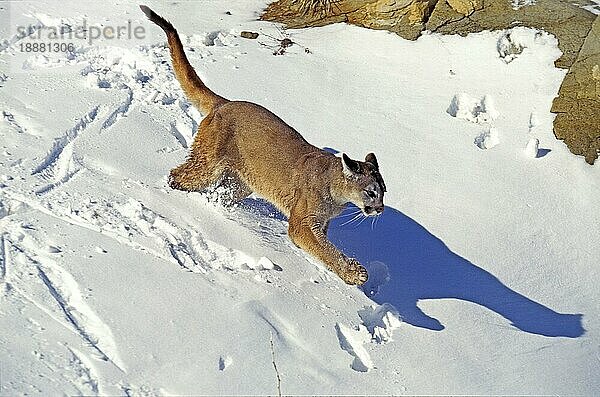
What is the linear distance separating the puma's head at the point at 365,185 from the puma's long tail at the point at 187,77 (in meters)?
1.50

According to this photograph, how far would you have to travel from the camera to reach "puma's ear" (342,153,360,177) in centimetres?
563

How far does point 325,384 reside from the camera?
457cm

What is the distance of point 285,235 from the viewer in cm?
626

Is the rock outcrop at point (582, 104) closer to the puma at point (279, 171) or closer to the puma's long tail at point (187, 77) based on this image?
the puma at point (279, 171)

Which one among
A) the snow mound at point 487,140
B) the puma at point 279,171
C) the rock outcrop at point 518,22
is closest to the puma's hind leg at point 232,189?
the puma at point 279,171

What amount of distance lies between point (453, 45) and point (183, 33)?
3.10 meters

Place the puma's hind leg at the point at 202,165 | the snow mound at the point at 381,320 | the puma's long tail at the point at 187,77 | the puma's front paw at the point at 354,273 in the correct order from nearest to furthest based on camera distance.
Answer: the snow mound at the point at 381,320, the puma's front paw at the point at 354,273, the puma's hind leg at the point at 202,165, the puma's long tail at the point at 187,77

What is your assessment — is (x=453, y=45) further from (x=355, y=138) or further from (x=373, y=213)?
(x=373, y=213)

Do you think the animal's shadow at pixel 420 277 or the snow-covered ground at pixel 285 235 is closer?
the snow-covered ground at pixel 285 235

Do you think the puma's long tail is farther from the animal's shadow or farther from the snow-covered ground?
the animal's shadow

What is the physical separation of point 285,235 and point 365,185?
0.87 metres

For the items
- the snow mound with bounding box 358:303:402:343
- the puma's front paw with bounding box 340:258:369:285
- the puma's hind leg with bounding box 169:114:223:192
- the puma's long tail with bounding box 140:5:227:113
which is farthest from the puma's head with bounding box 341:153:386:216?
the puma's long tail with bounding box 140:5:227:113

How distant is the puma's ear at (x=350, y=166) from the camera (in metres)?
5.63

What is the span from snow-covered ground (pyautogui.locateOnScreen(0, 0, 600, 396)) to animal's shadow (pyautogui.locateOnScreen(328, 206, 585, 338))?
0.02 m
